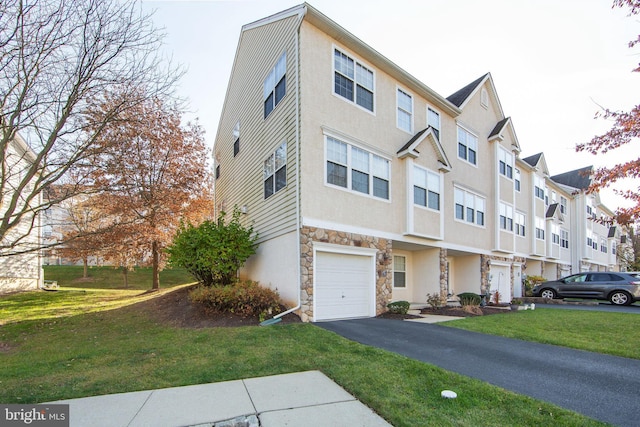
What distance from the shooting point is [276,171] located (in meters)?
11.1

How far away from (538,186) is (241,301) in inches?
873

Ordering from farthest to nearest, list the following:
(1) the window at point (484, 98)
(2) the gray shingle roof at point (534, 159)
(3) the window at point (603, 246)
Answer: (3) the window at point (603, 246), (2) the gray shingle roof at point (534, 159), (1) the window at point (484, 98)

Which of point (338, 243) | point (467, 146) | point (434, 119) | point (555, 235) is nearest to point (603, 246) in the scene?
point (555, 235)

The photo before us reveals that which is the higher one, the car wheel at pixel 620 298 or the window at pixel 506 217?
the window at pixel 506 217

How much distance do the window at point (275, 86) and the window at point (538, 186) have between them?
18702 mm

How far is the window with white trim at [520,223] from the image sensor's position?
65.6 ft

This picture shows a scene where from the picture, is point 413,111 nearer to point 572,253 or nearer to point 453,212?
point 453,212

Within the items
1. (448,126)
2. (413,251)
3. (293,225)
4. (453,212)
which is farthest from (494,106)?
(293,225)

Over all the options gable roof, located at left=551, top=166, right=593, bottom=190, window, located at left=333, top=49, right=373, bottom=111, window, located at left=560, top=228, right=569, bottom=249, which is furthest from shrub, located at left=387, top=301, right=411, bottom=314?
gable roof, located at left=551, top=166, right=593, bottom=190

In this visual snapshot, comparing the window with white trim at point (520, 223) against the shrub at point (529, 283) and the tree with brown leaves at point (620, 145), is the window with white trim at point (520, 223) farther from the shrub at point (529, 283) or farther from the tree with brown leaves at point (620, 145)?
the tree with brown leaves at point (620, 145)

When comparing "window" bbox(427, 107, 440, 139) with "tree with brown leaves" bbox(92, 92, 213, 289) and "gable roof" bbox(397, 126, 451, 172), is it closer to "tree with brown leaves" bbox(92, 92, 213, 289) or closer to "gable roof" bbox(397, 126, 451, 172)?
"gable roof" bbox(397, 126, 451, 172)

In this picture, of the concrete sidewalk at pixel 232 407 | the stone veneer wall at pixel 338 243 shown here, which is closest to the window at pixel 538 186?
the stone veneer wall at pixel 338 243

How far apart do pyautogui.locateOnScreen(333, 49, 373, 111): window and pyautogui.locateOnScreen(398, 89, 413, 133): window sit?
1.66m

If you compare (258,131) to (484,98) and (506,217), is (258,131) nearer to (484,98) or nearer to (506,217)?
(484,98)
